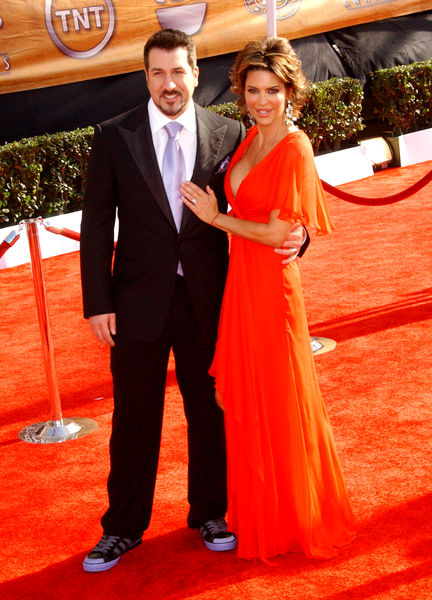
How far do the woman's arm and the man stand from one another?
7 cm

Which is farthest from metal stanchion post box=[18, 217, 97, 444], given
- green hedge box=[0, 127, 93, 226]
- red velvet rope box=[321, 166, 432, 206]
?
green hedge box=[0, 127, 93, 226]

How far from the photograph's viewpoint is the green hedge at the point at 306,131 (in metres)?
9.12

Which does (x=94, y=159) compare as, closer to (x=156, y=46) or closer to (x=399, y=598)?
(x=156, y=46)

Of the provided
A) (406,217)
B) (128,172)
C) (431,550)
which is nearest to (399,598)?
(431,550)

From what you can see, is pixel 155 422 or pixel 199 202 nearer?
pixel 199 202

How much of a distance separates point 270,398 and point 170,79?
1166 mm

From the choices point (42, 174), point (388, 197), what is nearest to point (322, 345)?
point (388, 197)

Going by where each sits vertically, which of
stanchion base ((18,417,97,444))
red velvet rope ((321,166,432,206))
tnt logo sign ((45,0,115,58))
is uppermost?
tnt logo sign ((45,0,115,58))

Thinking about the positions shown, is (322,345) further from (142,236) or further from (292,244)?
(142,236)

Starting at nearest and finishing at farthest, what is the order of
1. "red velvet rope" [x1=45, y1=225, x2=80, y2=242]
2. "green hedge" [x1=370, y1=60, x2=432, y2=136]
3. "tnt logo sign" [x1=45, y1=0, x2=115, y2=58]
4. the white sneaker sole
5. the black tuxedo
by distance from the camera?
1. the black tuxedo
2. the white sneaker sole
3. "red velvet rope" [x1=45, y1=225, x2=80, y2=242]
4. "tnt logo sign" [x1=45, y1=0, x2=115, y2=58]
5. "green hedge" [x1=370, y1=60, x2=432, y2=136]

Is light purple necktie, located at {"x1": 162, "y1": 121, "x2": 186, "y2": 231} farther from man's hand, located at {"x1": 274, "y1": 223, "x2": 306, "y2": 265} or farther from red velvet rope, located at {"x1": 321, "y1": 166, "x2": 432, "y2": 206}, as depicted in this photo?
red velvet rope, located at {"x1": 321, "y1": 166, "x2": 432, "y2": 206}

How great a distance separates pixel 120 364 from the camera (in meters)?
3.39

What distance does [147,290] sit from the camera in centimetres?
332

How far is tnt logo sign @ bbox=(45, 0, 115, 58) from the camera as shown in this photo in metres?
9.87
